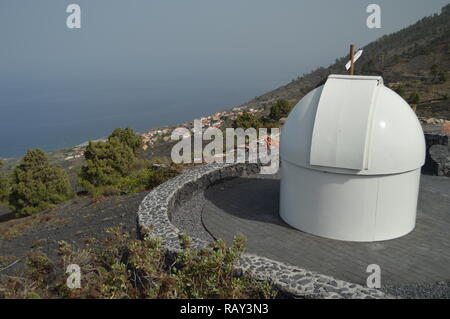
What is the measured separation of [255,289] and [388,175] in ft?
11.8

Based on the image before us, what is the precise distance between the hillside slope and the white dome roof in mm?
12023

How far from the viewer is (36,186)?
750 inches

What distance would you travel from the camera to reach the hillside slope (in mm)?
26500

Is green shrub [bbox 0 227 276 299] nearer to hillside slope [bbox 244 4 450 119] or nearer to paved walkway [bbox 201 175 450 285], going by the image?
paved walkway [bbox 201 175 450 285]

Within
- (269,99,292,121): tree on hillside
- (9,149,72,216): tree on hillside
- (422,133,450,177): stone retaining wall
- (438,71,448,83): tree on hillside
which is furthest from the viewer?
(438,71,448,83): tree on hillside

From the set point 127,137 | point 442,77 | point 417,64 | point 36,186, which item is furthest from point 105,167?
point 417,64

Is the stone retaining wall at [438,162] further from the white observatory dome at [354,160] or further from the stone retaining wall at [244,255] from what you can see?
the stone retaining wall at [244,255]

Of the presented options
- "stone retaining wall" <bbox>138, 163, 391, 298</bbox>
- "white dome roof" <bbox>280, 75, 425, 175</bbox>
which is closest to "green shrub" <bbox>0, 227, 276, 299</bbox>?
"stone retaining wall" <bbox>138, 163, 391, 298</bbox>

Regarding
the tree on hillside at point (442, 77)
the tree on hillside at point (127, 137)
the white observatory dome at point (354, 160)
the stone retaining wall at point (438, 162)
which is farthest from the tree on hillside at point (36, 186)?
the tree on hillside at point (442, 77)

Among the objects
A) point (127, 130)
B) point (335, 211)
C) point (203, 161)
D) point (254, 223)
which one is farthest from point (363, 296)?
point (127, 130)

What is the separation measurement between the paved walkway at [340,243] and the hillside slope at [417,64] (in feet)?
37.3

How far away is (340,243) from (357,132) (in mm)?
2293

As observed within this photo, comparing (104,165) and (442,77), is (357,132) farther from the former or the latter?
(442,77)

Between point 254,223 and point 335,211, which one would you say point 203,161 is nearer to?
point 254,223
